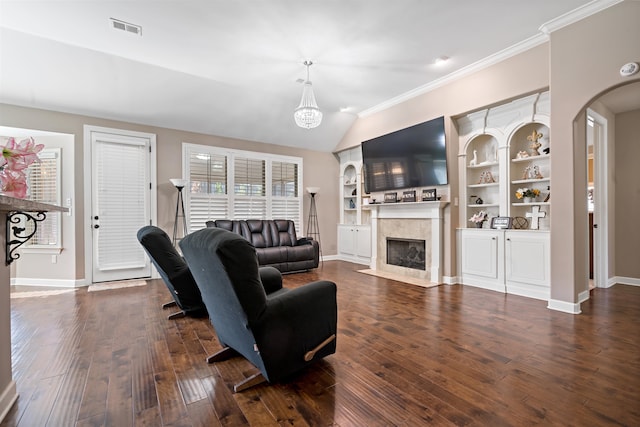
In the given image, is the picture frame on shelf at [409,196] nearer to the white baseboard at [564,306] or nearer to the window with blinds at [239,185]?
the white baseboard at [564,306]

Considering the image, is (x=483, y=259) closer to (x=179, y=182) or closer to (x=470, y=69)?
(x=470, y=69)

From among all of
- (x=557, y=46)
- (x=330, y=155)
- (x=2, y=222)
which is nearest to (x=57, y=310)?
(x=2, y=222)

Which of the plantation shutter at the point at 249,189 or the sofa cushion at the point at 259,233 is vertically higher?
the plantation shutter at the point at 249,189

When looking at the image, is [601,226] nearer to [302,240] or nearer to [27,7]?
[302,240]

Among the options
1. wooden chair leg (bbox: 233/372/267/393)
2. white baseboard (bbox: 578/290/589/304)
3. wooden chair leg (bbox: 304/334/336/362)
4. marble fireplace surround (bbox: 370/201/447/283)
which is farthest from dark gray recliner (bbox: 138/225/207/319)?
white baseboard (bbox: 578/290/589/304)

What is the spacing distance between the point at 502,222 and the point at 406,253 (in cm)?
172

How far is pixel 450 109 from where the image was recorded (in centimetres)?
471

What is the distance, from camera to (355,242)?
7.05 metres

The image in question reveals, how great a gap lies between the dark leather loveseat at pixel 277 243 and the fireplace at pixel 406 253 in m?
1.51

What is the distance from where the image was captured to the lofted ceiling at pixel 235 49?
306 centimetres

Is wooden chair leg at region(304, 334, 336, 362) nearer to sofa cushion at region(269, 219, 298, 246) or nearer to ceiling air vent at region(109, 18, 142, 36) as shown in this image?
ceiling air vent at region(109, 18, 142, 36)

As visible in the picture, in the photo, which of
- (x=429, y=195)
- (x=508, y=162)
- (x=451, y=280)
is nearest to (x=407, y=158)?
(x=429, y=195)

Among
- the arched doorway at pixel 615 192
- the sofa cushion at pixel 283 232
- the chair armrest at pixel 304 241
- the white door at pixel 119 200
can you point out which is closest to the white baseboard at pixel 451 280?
the arched doorway at pixel 615 192

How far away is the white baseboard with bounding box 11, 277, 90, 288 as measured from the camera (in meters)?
4.70
